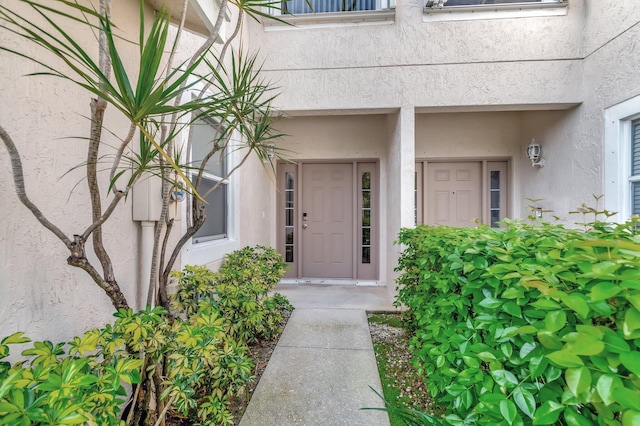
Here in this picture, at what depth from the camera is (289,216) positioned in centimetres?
558

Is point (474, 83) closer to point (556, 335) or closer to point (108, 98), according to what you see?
point (556, 335)

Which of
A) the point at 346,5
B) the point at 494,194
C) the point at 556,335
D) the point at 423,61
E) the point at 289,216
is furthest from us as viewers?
the point at 289,216

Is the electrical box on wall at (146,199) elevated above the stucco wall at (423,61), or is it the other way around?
the stucco wall at (423,61)

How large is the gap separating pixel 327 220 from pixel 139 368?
4.29 metres

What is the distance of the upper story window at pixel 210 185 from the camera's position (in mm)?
2937

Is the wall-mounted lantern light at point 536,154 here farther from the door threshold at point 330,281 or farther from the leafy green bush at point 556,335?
the leafy green bush at point 556,335

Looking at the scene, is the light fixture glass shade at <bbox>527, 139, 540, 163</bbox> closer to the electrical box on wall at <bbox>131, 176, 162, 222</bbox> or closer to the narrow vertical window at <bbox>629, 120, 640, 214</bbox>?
the narrow vertical window at <bbox>629, 120, 640, 214</bbox>

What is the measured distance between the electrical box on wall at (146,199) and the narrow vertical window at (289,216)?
142 inches

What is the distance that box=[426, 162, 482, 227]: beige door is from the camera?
16.9ft

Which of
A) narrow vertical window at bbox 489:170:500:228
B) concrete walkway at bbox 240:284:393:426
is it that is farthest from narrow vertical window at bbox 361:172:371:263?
narrow vertical window at bbox 489:170:500:228

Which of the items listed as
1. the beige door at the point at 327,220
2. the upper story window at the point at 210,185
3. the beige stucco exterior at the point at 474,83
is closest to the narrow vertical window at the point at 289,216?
the beige door at the point at 327,220

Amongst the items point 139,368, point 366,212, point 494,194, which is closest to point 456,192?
point 494,194

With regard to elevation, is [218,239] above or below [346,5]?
below

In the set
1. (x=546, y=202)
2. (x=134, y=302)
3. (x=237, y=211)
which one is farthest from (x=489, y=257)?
(x=546, y=202)
